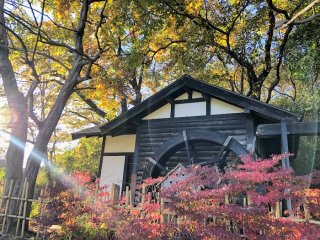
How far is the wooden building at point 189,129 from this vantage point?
27.2 ft

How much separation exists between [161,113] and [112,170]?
3053mm

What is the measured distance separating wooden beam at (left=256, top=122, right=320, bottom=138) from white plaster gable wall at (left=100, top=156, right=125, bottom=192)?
5.25 metres

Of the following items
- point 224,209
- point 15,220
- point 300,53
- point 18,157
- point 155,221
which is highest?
point 300,53

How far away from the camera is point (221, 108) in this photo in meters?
8.98

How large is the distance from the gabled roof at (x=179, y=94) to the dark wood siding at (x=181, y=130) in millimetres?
446

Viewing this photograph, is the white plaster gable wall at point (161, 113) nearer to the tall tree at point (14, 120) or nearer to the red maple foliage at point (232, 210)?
the tall tree at point (14, 120)

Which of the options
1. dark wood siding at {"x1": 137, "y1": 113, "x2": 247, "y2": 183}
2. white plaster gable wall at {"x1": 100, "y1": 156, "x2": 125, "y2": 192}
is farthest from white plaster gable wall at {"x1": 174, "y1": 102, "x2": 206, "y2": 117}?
white plaster gable wall at {"x1": 100, "y1": 156, "x2": 125, "y2": 192}

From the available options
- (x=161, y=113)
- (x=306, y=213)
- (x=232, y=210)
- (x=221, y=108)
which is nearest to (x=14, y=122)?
(x=161, y=113)

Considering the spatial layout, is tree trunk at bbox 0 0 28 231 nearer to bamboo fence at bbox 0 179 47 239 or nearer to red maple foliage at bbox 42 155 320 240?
bamboo fence at bbox 0 179 47 239

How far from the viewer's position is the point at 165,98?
31.9 ft

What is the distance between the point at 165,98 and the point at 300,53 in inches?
290

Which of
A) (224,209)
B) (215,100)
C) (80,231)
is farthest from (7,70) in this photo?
(224,209)

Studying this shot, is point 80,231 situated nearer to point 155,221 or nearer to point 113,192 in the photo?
point 113,192

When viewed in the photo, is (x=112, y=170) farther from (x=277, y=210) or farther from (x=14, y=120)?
(x=277, y=210)
